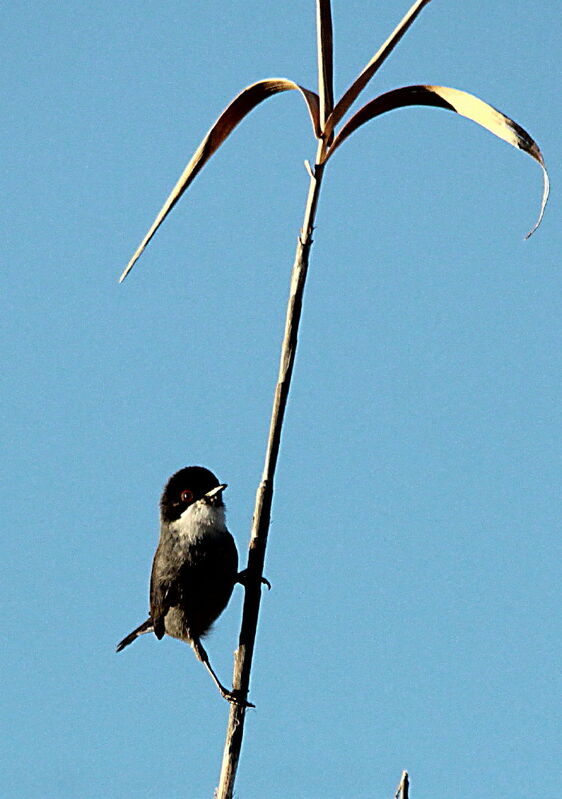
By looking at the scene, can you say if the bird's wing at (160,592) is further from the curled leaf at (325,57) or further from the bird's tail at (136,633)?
the curled leaf at (325,57)

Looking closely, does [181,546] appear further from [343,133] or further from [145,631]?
[343,133]

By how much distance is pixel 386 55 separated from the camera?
7.08 feet

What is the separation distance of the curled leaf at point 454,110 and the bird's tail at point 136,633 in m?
4.33

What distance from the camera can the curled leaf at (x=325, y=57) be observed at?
223 centimetres

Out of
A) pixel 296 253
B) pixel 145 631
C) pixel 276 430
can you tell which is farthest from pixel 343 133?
pixel 145 631

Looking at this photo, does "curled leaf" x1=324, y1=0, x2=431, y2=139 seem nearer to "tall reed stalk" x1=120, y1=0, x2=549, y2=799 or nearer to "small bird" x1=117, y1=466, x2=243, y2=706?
"tall reed stalk" x1=120, y1=0, x2=549, y2=799

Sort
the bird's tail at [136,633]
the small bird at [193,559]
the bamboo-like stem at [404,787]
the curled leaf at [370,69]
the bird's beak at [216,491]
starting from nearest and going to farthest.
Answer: the bamboo-like stem at [404,787], the curled leaf at [370,69], the bird's beak at [216,491], the small bird at [193,559], the bird's tail at [136,633]

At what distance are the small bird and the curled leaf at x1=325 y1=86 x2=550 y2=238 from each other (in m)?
2.48

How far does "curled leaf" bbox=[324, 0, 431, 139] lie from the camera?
2125mm

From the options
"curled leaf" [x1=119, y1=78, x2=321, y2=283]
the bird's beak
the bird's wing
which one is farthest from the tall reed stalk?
the bird's wing

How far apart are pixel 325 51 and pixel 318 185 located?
339 mm

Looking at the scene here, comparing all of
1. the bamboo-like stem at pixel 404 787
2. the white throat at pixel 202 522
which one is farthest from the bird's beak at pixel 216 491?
the bamboo-like stem at pixel 404 787

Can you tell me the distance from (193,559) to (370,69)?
308cm

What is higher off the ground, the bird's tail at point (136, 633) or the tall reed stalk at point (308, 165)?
the bird's tail at point (136, 633)
